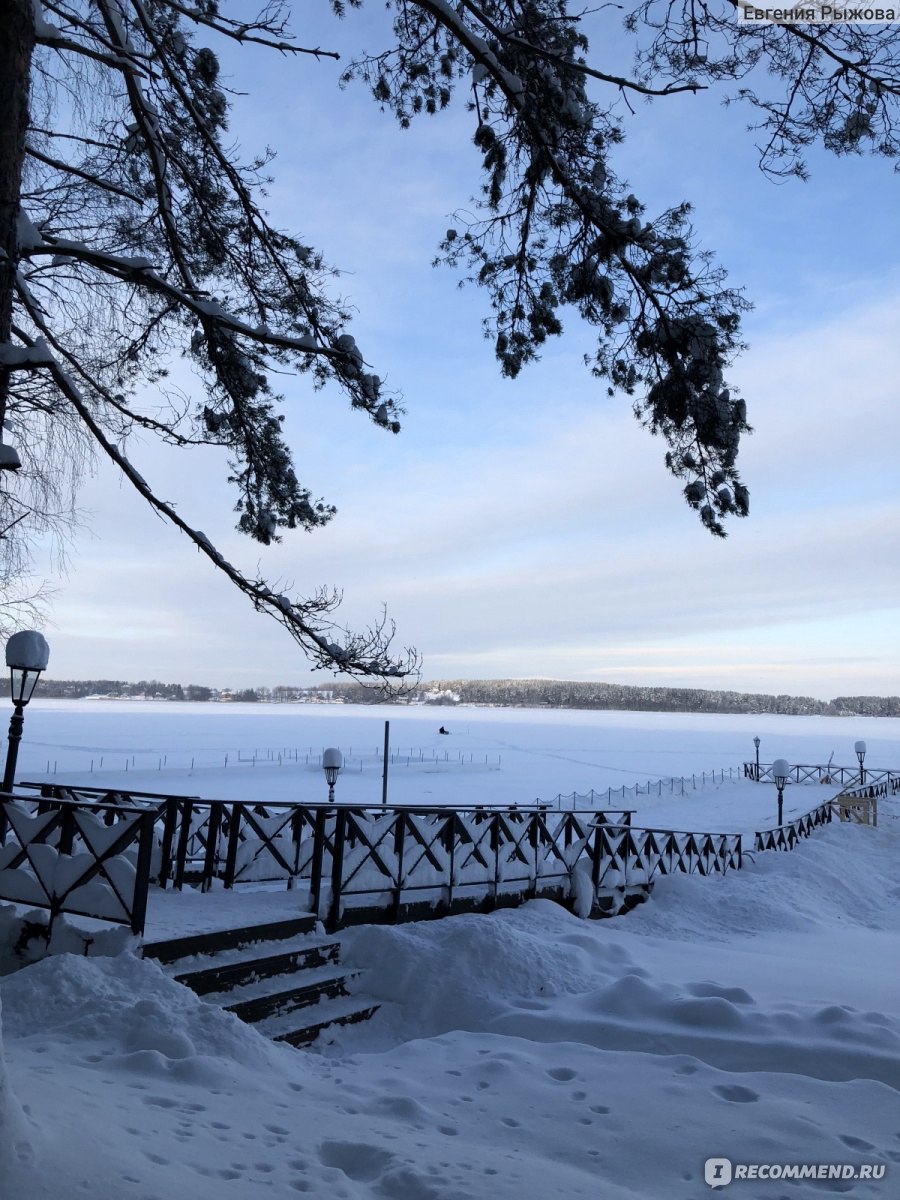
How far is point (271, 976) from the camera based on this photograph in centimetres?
648

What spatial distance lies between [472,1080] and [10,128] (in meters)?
6.58

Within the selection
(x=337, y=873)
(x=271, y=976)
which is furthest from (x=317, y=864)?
(x=271, y=976)

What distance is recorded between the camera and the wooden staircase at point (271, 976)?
589 cm

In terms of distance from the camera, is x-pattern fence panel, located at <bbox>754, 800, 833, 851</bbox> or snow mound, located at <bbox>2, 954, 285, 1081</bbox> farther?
x-pattern fence panel, located at <bbox>754, 800, 833, 851</bbox>

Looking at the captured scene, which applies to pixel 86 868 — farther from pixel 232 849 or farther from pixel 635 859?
pixel 635 859

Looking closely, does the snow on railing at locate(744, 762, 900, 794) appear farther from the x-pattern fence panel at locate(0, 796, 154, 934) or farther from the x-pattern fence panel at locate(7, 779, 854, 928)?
the x-pattern fence panel at locate(0, 796, 154, 934)

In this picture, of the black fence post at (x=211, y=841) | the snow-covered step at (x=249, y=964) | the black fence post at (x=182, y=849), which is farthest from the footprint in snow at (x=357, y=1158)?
the black fence post at (x=182, y=849)

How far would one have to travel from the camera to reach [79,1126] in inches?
134

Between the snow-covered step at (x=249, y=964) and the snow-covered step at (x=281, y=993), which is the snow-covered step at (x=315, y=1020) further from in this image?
the snow-covered step at (x=249, y=964)

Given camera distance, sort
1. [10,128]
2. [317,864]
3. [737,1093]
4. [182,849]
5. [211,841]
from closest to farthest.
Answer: [737,1093], [10,128], [317,864], [211,841], [182,849]

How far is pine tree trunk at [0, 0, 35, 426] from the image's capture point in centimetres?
525

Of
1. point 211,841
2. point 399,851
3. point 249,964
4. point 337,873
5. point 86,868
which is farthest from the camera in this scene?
point 211,841

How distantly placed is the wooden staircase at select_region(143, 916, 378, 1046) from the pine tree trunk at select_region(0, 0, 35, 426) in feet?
12.8

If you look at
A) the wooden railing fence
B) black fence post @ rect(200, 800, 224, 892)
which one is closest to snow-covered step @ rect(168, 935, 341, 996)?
the wooden railing fence
